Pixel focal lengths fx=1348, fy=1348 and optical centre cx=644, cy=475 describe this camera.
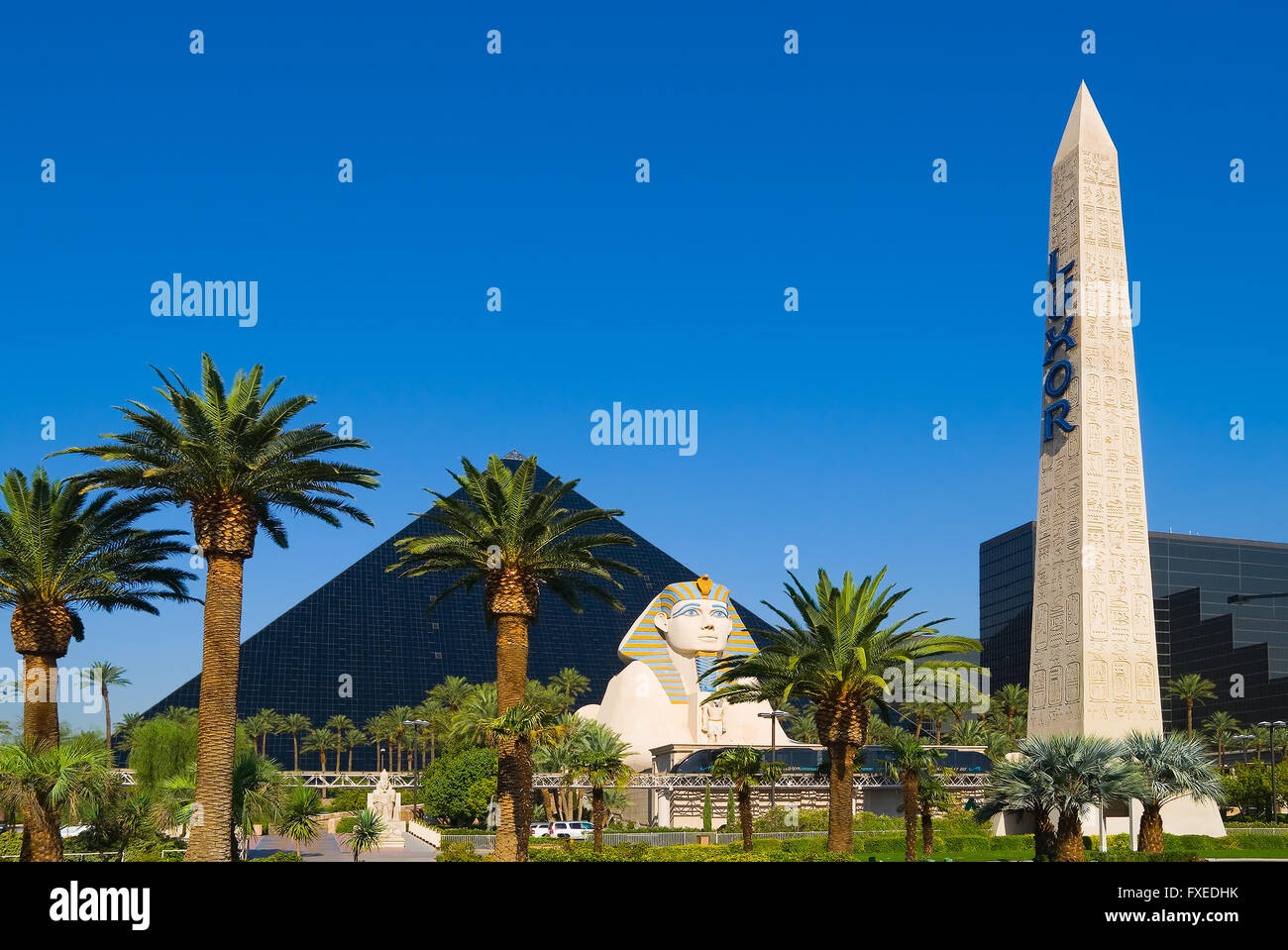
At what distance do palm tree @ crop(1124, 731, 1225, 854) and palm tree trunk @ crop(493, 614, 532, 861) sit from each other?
13389 millimetres

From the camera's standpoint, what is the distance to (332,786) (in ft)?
262

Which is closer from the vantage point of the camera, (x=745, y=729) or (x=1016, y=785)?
(x=1016, y=785)

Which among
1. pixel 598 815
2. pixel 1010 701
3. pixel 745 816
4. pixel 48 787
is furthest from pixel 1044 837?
pixel 1010 701

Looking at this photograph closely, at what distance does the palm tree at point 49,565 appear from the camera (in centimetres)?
2905

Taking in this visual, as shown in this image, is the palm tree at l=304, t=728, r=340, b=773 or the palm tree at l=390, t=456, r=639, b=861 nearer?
the palm tree at l=390, t=456, r=639, b=861

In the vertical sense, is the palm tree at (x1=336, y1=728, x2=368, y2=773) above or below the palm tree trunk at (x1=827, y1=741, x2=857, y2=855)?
below

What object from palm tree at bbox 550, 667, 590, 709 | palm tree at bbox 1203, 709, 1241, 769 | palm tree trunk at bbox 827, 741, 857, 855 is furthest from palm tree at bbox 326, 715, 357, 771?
palm tree trunk at bbox 827, 741, 857, 855

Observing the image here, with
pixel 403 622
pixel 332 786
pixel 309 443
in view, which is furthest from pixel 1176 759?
pixel 403 622

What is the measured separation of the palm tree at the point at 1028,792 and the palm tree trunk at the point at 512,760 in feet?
31.1

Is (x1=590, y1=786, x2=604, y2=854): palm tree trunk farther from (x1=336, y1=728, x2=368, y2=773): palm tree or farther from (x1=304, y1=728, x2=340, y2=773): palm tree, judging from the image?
(x1=336, y1=728, x2=368, y2=773): palm tree

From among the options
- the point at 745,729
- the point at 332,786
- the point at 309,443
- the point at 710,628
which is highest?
the point at 309,443

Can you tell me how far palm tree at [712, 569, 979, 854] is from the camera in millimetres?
30391
